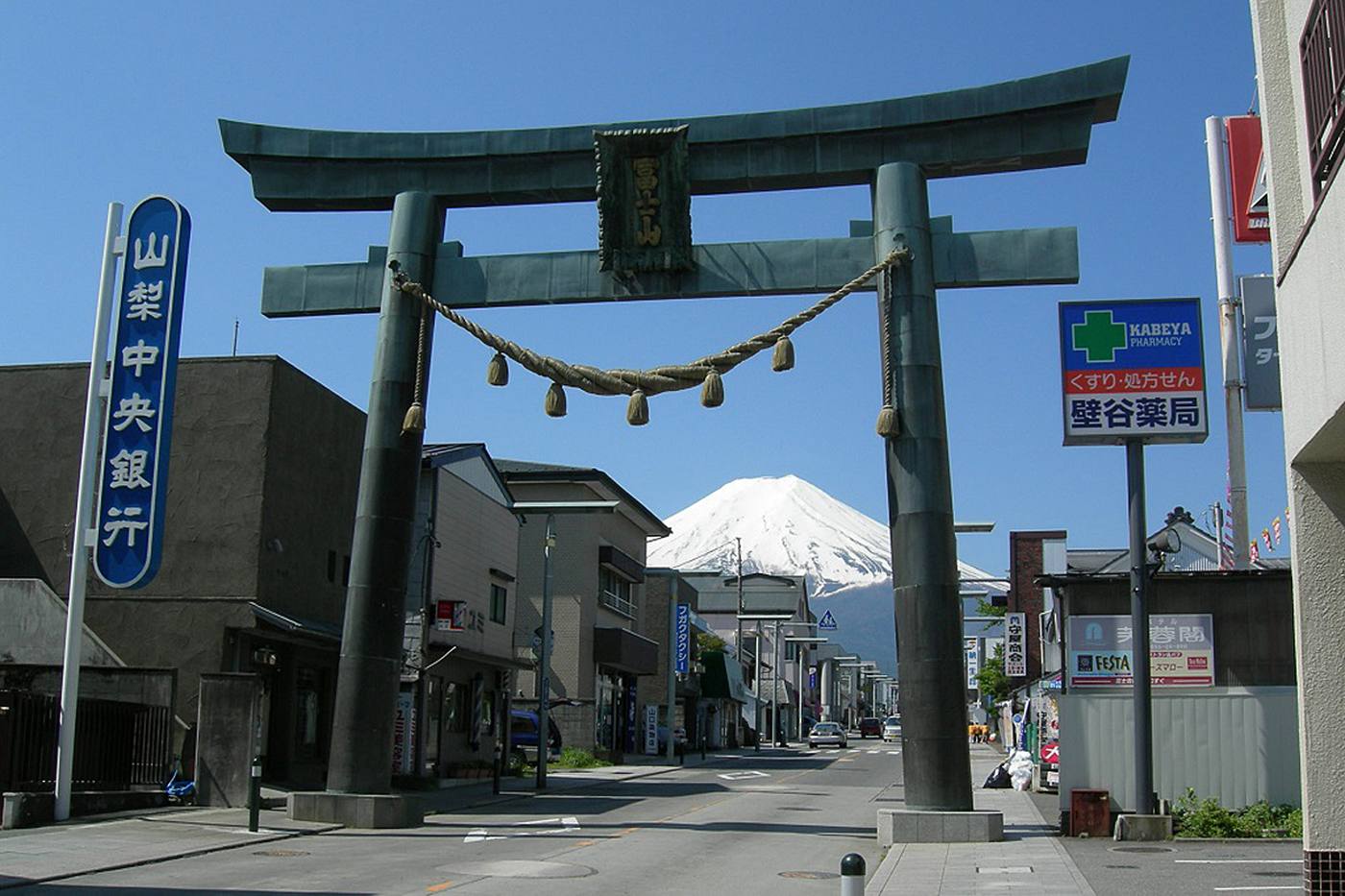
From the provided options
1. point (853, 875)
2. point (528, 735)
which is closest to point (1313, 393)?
point (853, 875)

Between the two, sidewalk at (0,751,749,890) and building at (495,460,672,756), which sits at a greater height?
building at (495,460,672,756)

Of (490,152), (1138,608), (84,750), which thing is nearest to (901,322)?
(1138,608)

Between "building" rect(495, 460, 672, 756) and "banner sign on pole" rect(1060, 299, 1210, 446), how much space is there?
28.0 metres

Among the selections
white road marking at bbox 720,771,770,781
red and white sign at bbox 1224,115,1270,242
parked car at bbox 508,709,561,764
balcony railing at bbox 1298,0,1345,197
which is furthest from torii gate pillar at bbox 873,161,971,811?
parked car at bbox 508,709,561,764

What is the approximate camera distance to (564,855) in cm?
1758

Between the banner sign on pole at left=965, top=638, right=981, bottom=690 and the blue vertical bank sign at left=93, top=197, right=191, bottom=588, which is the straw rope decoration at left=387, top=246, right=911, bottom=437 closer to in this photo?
the blue vertical bank sign at left=93, top=197, right=191, bottom=588

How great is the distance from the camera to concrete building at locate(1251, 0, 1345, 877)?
8875 mm

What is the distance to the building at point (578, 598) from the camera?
50.5 metres

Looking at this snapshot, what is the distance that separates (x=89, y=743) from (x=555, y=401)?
9873mm

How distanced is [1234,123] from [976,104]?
19.8 ft

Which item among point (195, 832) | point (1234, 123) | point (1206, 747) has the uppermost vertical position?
point (1234, 123)

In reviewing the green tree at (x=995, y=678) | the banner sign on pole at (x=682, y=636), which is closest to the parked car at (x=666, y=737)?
the banner sign on pole at (x=682, y=636)

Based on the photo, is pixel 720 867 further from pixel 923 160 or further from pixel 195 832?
pixel 923 160

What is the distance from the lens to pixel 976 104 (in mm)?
21250
